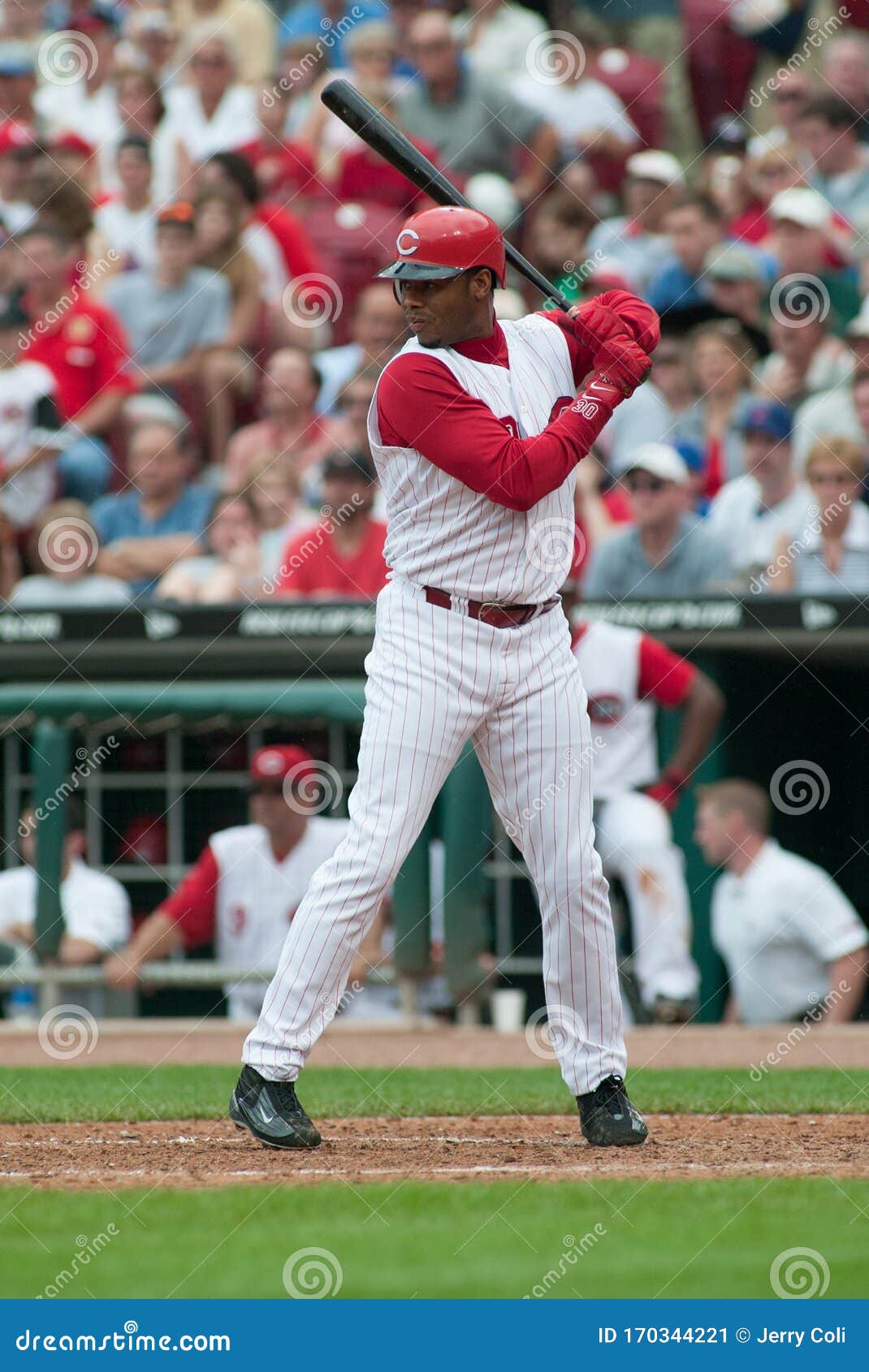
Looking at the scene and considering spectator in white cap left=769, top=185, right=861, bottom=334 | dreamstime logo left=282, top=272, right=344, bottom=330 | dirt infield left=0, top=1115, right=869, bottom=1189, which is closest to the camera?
dirt infield left=0, top=1115, right=869, bottom=1189

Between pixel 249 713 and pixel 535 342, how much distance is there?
3.86 meters

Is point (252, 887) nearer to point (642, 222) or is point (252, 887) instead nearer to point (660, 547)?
point (660, 547)

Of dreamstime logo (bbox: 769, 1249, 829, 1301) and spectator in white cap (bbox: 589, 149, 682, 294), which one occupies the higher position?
spectator in white cap (bbox: 589, 149, 682, 294)

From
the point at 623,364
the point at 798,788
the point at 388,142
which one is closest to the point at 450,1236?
the point at 623,364

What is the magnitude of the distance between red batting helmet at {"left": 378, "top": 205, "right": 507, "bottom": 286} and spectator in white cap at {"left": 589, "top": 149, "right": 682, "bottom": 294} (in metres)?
6.67

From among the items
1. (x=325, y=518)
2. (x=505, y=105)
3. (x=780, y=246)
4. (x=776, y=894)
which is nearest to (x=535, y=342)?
(x=776, y=894)

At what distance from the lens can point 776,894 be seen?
7.96 m

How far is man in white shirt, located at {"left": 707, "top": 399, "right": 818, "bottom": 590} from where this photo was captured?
29.4 ft
